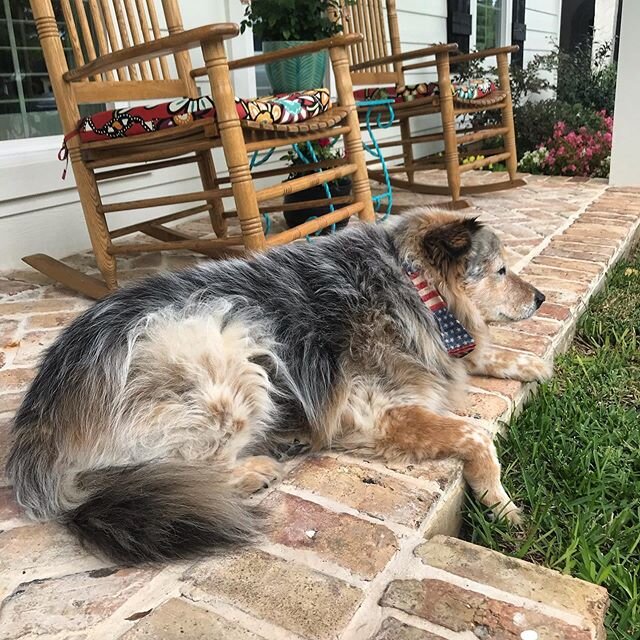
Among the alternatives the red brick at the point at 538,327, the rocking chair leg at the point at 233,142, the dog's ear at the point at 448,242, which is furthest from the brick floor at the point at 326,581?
the rocking chair leg at the point at 233,142

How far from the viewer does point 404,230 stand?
187 cm

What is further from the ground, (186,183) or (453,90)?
(453,90)

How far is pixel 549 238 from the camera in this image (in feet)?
12.0

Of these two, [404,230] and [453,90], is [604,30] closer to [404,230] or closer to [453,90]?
[453,90]

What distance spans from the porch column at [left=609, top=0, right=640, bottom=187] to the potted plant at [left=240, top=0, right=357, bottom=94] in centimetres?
236

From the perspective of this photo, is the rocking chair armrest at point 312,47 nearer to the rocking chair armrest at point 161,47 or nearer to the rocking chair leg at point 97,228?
the rocking chair armrest at point 161,47

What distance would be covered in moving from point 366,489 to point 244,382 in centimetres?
37

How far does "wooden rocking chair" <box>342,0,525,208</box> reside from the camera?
4.28 m

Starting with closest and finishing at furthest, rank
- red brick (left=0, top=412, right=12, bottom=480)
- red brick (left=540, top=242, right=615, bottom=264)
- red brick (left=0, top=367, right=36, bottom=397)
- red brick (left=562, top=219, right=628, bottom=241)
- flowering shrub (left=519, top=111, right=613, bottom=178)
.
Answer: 1. red brick (left=0, top=412, right=12, bottom=480)
2. red brick (left=0, top=367, right=36, bottom=397)
3. red brick (left=540, top=242, right=615, bottom=264)
4. red brick (left=562, top=219, right=628, bottom=241)
5. flowering shrub (left=519, top=111, right=613, bottom=178)

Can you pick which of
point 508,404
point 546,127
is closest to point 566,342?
point 508,404

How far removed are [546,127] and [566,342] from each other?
475 centimetres

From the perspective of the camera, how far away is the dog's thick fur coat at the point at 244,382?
4.27ft

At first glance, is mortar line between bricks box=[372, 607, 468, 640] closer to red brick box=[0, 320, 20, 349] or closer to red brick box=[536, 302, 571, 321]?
red brick box=[536, 302, 571, 321]

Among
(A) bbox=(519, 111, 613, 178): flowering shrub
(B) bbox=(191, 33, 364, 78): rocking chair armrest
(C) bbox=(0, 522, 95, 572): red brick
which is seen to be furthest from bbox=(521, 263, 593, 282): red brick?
(A) bbox=(519, 111, 613, 178): flowering shrub
